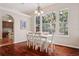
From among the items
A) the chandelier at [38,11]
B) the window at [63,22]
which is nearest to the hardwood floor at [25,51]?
the window at [63,22]

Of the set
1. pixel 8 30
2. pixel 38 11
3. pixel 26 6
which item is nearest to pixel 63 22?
pixel 38 11

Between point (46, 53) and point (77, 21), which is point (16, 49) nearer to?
point (46, 53)

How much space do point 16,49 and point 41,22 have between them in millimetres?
765

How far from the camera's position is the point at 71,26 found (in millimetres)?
2203

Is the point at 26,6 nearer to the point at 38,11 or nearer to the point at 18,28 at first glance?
the point at 38,11

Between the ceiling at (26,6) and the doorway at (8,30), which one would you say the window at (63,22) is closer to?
the ceiling at (26,6)

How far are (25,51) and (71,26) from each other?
1.07 metres

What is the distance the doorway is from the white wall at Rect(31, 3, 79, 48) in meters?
0.76

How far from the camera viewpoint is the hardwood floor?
222cm

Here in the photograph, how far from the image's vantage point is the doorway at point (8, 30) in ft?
7.15

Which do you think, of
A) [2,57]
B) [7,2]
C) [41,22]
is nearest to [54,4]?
[41,22]

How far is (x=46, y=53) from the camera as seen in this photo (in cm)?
228

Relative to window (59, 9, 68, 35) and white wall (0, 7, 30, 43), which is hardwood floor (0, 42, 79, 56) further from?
window (59, 9, 68, 35)

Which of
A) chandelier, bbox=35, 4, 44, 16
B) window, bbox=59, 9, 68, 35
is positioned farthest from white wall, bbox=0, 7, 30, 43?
window, bbox=59, 9, 68, 35
